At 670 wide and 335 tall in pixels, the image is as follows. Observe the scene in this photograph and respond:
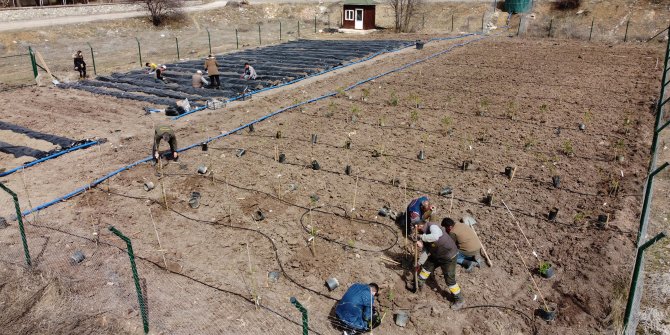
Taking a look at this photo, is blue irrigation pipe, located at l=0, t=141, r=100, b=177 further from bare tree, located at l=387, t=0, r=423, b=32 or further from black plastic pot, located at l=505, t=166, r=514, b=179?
bare tree, located at l=387, t=0, r=423, b=32

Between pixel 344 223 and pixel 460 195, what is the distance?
2.37 m

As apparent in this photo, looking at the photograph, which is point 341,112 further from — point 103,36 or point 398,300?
point 103,36

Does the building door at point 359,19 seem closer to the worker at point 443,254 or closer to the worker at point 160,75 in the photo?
the worker at point 160,75

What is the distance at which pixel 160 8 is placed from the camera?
35.7m

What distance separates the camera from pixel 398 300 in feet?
20.0

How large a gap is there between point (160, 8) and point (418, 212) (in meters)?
34.6

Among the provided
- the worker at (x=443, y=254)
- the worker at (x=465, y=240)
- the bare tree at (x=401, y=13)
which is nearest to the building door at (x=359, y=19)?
the bare tree at (x=401, y=13)

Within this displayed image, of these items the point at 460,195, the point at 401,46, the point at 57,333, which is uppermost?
the point at 401,46

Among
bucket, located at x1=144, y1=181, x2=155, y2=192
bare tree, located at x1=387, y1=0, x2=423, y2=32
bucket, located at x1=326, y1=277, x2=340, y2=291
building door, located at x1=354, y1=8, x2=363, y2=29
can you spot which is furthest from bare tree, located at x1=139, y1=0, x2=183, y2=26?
bucket, located at x1=326, y1=277, x2=340, y2=291

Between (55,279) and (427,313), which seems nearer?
(427,313)

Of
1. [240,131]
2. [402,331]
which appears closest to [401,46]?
[240,131]

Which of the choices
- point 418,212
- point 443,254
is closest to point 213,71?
point 418,212

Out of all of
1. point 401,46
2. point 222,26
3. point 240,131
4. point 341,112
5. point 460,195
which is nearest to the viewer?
point 460,195

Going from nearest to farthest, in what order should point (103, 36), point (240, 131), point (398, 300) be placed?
point (398, 300), point (240, 131), point (103, 36)
